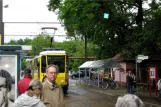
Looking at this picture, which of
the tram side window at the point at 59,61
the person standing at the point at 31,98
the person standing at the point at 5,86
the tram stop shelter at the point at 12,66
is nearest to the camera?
the person standing at the point at 31,98

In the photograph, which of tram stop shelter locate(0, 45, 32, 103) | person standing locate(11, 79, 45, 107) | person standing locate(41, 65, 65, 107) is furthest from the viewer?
tram stop shelter locate(0, 45, 32, 103)

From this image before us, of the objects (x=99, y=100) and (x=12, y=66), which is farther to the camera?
(x=99, y=100)

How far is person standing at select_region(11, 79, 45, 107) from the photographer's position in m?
5.28

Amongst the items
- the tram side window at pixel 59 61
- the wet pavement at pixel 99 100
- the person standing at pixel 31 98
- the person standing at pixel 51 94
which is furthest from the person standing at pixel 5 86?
the tram side window at pixel 59 61

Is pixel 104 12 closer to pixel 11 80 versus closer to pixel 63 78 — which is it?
pixel 63 78

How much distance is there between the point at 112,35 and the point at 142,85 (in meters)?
5.17

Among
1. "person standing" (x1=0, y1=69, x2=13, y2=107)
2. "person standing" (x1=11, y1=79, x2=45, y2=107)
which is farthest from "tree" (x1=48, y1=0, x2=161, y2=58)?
"person standing" (x1=11, y1=79, x2=45, y2=107)

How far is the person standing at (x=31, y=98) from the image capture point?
5.28 metres

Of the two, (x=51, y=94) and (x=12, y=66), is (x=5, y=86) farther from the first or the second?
(x=51, y=94)

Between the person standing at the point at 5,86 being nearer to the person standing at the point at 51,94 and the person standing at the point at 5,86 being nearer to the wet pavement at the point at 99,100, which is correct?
the person standing at the point at 51,94

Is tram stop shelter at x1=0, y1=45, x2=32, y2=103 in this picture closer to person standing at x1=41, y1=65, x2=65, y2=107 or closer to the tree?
person standing at x1=41, y1=65, x2=65, y2=107

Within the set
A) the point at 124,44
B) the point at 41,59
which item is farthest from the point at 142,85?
the point at 41,59

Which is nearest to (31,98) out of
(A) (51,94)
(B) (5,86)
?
(A) (51,94)

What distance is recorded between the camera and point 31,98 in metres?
5.41
